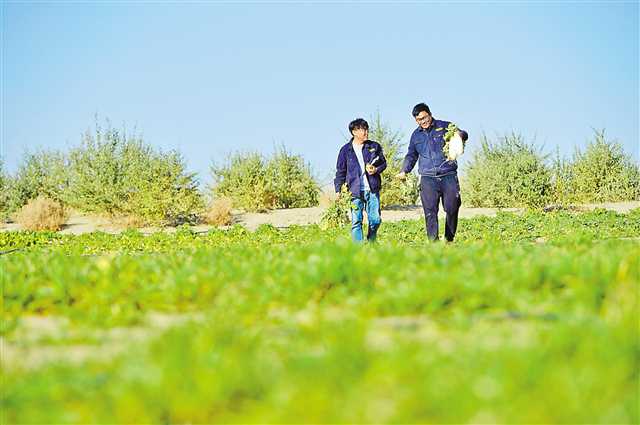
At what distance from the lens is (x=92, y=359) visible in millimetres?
3678

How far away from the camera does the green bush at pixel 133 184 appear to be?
23.4 metres

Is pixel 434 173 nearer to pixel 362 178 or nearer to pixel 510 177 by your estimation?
pixel 362 178

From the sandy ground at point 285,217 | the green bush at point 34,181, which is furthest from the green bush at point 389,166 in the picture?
the green bush at point 34,181

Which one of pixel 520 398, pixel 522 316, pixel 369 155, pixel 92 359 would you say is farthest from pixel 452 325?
pixel 369 155

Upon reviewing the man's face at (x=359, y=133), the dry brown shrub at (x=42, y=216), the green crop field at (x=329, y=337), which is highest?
the man's face at (x=359, y=133)

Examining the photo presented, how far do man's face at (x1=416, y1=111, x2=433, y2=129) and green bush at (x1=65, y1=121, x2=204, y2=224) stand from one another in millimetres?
13505

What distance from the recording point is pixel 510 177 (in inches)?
995

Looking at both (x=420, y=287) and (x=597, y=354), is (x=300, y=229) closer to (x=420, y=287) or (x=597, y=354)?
(x=420, y=287)

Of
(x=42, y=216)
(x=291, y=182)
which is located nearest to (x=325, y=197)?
(x=291, y=182)

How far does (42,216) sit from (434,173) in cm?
A: 1752

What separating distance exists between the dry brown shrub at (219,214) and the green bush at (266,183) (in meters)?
3.01

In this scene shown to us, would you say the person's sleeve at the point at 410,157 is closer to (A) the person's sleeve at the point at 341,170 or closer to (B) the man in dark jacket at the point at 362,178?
(B) the man in dark jacket at the point at 362,178

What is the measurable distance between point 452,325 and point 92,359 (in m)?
1.86

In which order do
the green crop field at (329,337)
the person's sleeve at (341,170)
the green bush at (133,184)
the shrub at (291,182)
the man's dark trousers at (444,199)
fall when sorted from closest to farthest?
the green crop field at (329,337), the man's dark trousers at (444,199), the person's sleeve at (341,170), the green bush at (133,184), the shrub at (291,182)
